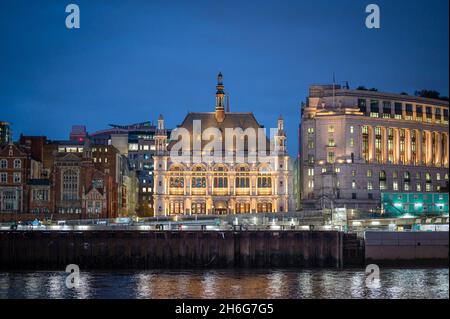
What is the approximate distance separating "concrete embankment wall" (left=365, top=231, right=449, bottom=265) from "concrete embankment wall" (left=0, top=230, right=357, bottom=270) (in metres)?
4.73

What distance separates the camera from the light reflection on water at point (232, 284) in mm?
94188

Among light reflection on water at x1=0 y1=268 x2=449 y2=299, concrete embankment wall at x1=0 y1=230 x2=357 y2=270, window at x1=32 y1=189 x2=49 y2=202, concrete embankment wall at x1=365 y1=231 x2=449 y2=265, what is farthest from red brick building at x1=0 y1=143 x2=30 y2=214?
concrete embankment wall at x1=365 y1=231 x2=449 y2=265

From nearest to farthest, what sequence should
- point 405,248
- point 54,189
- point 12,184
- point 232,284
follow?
1. point 232,284
2. point 405,248
3. point 12,184
4. point 54,189

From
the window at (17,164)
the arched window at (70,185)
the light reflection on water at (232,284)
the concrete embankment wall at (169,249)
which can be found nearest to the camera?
the light reflection on water at (232,284)

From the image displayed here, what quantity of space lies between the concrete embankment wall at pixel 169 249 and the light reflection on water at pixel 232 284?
18.2 ft

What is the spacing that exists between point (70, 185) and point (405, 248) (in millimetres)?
83584

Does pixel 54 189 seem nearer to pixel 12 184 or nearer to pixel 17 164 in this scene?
pixel 12 184

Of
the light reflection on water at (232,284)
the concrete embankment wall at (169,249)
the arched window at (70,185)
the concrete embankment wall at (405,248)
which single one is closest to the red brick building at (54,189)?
the arched window at (70,185)

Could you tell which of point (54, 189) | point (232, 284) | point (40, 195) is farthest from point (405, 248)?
point (40, 195)

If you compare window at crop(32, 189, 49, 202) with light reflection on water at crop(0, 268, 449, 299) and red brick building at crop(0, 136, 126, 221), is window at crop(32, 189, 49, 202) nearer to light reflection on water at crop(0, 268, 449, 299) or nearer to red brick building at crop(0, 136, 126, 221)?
red brick building at crop(0, 136, 126, 221)

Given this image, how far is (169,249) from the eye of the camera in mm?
127375

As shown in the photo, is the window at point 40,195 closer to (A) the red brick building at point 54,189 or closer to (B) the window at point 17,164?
(A) the red brick building at point 54,189

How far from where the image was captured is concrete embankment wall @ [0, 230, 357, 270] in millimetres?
126812
